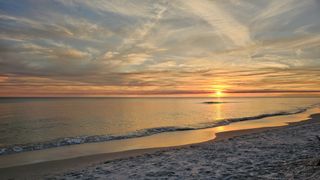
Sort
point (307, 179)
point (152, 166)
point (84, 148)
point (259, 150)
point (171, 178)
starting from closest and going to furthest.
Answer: point (307, 179) < point (171, 178) < point (152, 166) < point (259, 150) < point (84, 148)

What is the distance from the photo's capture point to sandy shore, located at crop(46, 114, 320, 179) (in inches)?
436

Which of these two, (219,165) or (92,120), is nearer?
(219,165)

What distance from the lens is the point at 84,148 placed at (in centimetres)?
2100

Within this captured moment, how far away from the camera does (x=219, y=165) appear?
1298 centimetres

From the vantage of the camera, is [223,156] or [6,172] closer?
[6,172]

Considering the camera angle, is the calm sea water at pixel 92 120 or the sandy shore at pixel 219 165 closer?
the sandy shore at pixel 219 165

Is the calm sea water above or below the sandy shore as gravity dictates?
below

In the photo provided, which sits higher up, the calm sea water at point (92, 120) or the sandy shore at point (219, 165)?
the sandy shore at point (219, 165)

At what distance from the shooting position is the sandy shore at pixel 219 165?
1106cm

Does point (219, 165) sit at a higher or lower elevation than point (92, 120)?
higher

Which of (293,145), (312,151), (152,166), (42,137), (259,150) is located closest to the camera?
(152,166)

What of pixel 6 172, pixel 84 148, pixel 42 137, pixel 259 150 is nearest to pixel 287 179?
pixel 259 150

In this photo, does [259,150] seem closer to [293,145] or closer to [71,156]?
[293,145]

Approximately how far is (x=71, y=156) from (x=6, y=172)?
4463 millimetres
